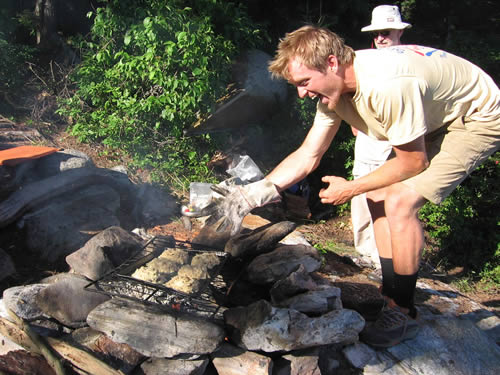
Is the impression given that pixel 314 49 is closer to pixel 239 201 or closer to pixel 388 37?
pixel 239 201

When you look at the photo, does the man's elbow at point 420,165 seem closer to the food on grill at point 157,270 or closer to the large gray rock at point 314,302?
the large gray rock at point 314,302

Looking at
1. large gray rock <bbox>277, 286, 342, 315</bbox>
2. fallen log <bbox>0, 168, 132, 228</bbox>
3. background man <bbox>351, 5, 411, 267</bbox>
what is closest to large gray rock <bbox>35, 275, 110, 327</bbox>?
large gray rock <bbox>277, 286, 342, 315</bbox>

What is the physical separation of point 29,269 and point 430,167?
2.87m

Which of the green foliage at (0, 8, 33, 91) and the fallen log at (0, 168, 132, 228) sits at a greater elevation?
the green foliage at (0, 8, 33, 91)

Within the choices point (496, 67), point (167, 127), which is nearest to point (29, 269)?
point (167, 127)

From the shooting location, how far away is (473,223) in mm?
5105

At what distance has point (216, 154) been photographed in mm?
5648

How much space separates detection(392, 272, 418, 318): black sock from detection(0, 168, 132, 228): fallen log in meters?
2.77

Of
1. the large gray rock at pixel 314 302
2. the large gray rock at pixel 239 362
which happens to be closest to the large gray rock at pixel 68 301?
the large gray rock at pixel 239 362

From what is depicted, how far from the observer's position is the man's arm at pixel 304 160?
2.87 m

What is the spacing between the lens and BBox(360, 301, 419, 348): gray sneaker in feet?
8.27

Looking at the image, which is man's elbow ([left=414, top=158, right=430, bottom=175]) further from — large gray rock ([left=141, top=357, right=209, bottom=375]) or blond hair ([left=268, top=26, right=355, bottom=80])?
large gray rock ([left=141, top=357, right=209, bottom=375])

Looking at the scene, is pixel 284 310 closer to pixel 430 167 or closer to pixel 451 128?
pixel 430 167

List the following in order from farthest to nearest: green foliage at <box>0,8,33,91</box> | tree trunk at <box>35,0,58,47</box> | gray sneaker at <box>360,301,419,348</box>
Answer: tree trunk at <box>35,0,58,47</box> < green foliage at <box>0,8,33,91</box> < gray sneaker at <box>360,301,419,348</box>
